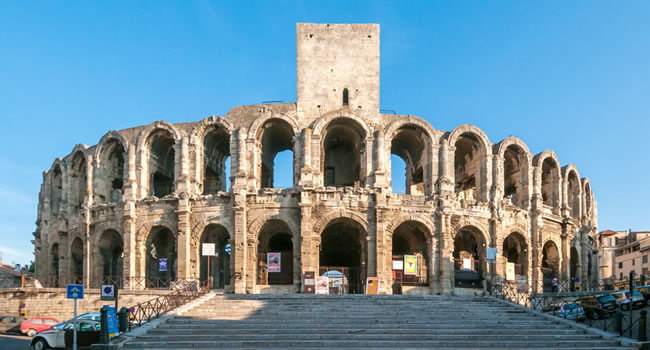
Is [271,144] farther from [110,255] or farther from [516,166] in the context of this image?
[516,166]

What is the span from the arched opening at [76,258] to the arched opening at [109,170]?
373 cm

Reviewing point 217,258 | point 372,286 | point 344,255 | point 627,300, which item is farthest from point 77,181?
point 627,300

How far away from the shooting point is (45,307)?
31.2 metres

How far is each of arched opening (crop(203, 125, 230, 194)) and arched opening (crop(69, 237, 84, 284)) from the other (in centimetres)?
906

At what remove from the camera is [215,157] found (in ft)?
127

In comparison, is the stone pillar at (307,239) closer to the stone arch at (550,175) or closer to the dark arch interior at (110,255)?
the dark arch interior at (110,255)

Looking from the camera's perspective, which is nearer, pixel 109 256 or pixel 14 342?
pixel 14 342

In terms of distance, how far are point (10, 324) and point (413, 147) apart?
25.5 metres

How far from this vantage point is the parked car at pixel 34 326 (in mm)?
26781

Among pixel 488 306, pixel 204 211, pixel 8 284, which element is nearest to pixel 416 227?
pixel 488 306

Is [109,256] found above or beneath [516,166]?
beneath

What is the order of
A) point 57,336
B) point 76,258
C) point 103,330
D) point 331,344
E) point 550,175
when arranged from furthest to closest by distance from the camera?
point 550,175 → point 76,258 → point 57,336 → point 331,344 → point 103,330

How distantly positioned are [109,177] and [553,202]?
98.9 feet

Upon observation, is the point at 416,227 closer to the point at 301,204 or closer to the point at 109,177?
the point at 301,204
